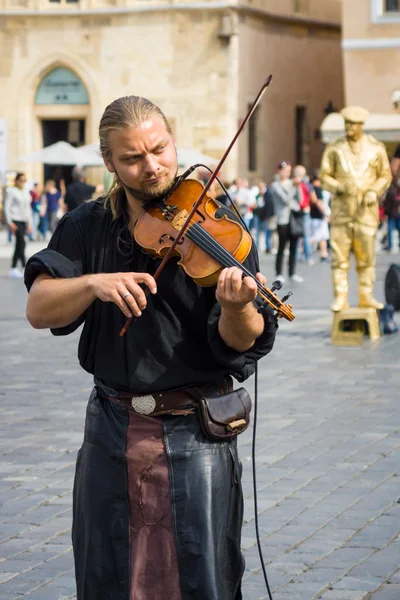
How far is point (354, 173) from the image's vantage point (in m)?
12.2

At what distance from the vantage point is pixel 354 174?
12.2 metres

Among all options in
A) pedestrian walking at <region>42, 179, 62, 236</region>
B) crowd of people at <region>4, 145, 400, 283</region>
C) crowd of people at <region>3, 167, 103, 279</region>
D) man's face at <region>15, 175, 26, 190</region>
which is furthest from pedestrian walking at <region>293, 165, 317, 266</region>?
pedestrian walking at <region>42, 179, 62, 236</region>

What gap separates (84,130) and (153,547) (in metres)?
37.4

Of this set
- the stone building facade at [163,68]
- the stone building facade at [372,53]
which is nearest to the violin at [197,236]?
the stone building facade at [372,53]

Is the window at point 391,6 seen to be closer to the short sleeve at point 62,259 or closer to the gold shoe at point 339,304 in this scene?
the gold shoe at point 339,304

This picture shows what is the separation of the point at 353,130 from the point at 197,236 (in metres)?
8.95

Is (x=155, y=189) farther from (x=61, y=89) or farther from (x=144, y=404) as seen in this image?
(x=61, y=89)

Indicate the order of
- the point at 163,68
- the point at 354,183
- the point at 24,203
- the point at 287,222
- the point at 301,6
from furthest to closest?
the point at 301,6 → the point at 163,68 → the point at 24,203 → the point at 287,222 → the point at 354,183

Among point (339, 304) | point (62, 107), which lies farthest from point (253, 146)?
Answer: point (339, 304)

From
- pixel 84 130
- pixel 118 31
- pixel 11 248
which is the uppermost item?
pixel 118 31

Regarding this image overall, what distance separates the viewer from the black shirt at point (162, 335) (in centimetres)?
357

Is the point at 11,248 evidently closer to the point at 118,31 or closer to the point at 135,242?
the point at 118,31

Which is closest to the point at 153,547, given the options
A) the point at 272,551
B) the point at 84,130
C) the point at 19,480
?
the point at 272,551

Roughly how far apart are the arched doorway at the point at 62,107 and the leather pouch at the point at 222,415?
36.2 meters
